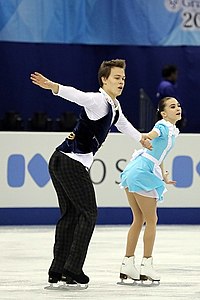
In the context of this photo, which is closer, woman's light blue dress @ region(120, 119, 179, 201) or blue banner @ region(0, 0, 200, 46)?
woman's light blue dress @ region(120, 119, 179, 201)

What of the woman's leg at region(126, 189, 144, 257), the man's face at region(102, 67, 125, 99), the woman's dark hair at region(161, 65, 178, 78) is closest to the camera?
the man's face at region(102, 67, 125, 99)

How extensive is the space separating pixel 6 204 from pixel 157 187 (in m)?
5.31

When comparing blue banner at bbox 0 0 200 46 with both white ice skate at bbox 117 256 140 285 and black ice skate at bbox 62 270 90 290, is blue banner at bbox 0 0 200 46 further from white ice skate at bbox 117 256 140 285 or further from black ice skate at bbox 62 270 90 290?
black ice skate at bbox 62 270 90 290

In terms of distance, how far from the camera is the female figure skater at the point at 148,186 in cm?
793

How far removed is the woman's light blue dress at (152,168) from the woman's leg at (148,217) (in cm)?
4

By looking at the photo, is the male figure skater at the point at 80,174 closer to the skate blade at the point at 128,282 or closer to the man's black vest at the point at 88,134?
the man's black vest at the point at 88,134

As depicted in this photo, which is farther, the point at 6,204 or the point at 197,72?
the point at 197,72

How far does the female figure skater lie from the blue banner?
6230mm

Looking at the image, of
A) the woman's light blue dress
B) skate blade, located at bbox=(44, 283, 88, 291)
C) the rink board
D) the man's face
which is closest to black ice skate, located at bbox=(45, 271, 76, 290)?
skate blade, located at bbox=(44, 283, 88, 291)

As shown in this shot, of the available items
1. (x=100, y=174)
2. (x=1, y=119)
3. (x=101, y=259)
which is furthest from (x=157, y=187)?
(x=1, y=119)

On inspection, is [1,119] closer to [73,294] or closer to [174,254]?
[174,254]

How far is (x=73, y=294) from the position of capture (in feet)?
23.9

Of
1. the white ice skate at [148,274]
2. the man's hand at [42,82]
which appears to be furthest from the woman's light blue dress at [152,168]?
the man's hand at [42,82]

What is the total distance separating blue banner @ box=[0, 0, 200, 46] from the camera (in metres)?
14.2
